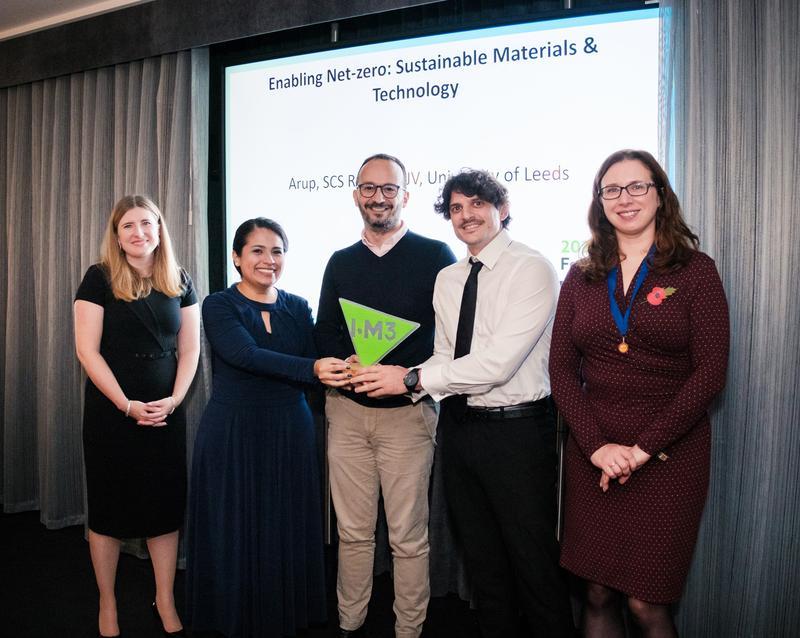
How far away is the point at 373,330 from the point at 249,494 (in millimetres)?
854

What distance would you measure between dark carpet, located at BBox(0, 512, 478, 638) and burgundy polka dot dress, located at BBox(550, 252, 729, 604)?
3.70ft

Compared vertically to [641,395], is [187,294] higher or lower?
higher

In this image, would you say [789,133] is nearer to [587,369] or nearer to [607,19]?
[607,19]

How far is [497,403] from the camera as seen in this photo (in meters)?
2.16

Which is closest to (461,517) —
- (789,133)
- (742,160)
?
(742,160)

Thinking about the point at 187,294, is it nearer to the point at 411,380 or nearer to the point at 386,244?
the point at 386,244

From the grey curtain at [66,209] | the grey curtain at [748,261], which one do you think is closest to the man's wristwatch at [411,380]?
the grey curtain at [748,261]

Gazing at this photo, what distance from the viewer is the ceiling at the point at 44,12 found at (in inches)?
151

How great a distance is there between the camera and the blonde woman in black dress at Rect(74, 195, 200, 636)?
260 cm

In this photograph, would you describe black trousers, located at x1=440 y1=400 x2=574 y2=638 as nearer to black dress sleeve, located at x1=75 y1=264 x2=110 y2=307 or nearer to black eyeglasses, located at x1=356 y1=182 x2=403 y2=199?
black eyeglasses, located at x1=356 y1=182 x2=403 y2=199

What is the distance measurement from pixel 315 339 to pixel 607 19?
183cm

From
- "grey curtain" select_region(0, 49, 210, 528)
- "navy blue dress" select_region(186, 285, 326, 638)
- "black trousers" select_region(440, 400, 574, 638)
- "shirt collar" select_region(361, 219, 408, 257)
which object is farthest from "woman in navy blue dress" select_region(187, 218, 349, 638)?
"grey curtain" select_region(0, 49, 210, 528)

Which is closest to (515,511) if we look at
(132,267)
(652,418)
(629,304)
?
(652,418)

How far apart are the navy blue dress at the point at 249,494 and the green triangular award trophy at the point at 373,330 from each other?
0.93ft
